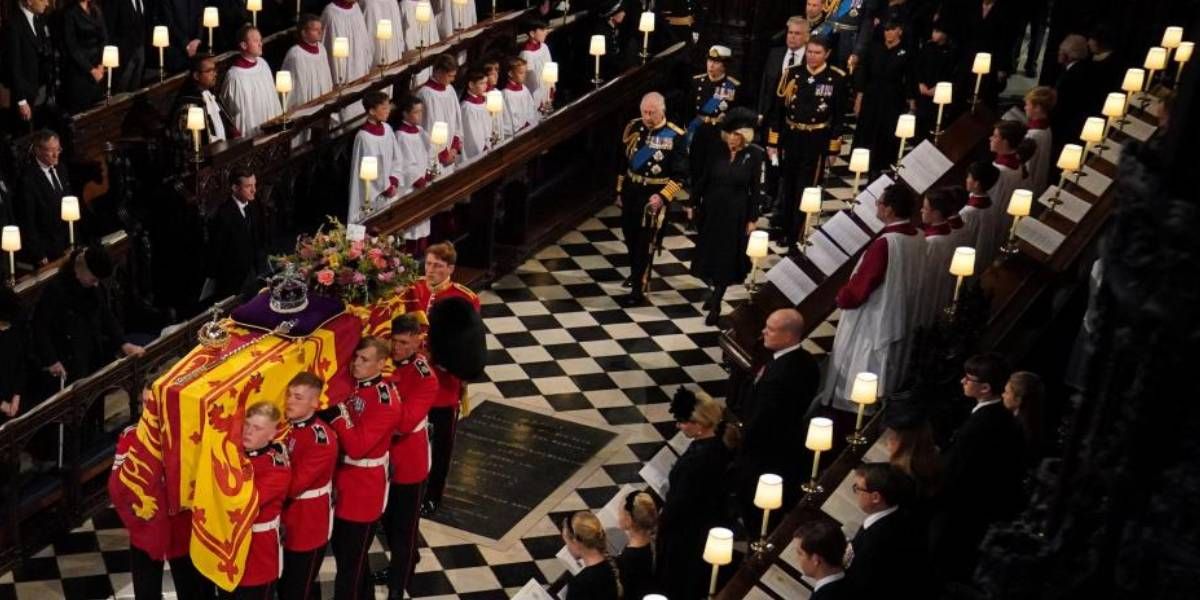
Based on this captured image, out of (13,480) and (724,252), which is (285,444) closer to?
(13,480)

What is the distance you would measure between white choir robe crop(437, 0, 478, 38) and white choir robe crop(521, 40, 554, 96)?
1633 millimetres

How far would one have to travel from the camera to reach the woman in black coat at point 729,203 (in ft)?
44.7

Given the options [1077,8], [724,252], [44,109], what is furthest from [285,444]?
[1077,8]

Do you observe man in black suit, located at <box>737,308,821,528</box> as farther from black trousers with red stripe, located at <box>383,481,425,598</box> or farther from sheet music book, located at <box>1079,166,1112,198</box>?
sheet music book, located at <box>1079,166,1112,198</box>

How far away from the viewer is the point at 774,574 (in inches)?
340

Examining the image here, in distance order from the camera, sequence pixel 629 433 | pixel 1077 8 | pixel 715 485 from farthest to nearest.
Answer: pixel 1077 8 < pixel 629 433 < pixel 715 485

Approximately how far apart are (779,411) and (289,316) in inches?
123

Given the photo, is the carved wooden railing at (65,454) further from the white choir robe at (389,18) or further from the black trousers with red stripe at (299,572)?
the white choir robe at (389,18)

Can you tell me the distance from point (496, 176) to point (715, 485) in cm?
570

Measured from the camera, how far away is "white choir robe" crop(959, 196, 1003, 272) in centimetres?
1189

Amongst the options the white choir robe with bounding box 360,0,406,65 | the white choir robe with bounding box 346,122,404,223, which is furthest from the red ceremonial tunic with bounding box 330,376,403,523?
the white choir robe with bounding box 360,0,406,65

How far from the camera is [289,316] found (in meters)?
9.16

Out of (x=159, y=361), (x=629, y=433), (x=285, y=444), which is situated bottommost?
(x=629, y=433)

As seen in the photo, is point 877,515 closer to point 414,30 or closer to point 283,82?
point 283,82
